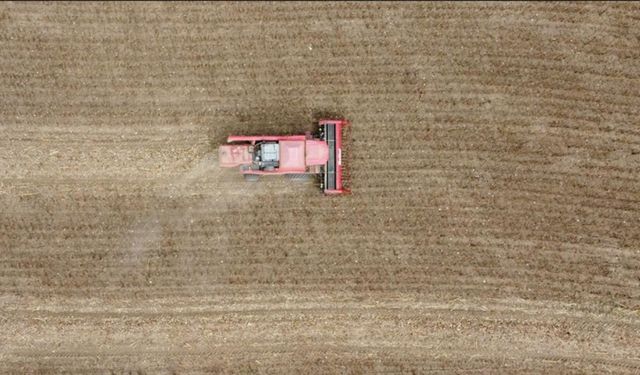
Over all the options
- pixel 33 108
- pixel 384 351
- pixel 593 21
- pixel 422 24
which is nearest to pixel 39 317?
pixel 33 108

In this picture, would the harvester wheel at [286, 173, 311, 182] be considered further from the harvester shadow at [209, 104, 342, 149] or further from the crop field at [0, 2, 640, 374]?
the harvester shadow at [209, 104, 342, 149]

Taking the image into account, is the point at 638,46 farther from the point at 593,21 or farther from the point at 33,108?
the point at 33,108

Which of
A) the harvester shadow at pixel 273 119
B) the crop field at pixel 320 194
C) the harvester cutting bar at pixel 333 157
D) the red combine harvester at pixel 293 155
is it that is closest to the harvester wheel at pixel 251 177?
the red combine harvester at pixel 293 155

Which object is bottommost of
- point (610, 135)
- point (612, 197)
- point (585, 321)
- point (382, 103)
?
point (585, 321)

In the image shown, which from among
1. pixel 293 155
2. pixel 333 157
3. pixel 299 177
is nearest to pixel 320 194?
pixel 299 177

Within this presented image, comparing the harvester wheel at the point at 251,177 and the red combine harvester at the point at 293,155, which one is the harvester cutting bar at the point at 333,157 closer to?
the red combine harvester at the point at 293,155

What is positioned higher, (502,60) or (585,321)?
(502,60)

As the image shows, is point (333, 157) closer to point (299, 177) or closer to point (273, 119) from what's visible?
point (299, 177)
